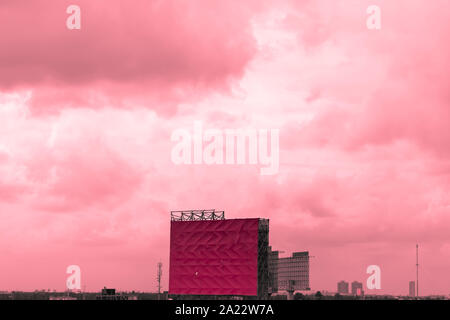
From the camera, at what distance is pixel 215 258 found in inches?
5404

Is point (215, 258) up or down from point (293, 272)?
up

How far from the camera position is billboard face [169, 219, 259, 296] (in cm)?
13488

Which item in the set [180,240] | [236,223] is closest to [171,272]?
[180,240]

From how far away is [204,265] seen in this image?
13862 cm

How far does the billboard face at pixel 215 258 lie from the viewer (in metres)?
135

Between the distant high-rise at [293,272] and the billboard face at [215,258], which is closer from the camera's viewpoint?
the billboard face at [215,258]

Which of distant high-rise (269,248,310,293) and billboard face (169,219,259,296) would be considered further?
distant high-rise (269,248,310,293)

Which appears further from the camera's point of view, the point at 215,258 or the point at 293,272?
the point at 293,272
